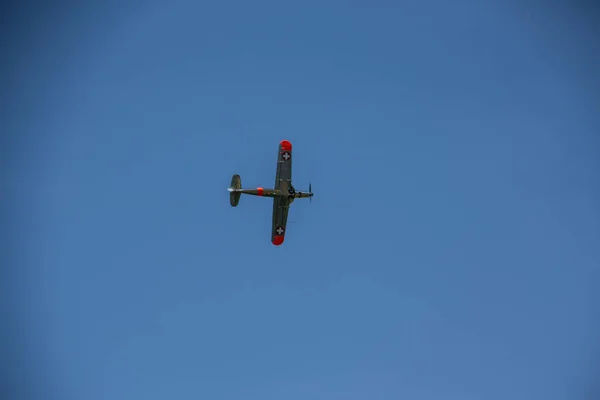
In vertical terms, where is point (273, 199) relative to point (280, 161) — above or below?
below

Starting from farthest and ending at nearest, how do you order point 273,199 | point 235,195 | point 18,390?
point 18,390 < point 273,199 < point 235,195

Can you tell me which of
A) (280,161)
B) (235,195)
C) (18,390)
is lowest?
(18,390)

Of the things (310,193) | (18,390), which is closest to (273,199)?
(310,193)

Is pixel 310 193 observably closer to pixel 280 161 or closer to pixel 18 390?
pixel 280 161

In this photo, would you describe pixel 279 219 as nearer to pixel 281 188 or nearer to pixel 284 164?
pixel 281 188

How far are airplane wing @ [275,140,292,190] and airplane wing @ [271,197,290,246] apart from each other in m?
1.97

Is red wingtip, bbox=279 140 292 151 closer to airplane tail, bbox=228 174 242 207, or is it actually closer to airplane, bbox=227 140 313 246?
airplane, bbox=227 140 313 246

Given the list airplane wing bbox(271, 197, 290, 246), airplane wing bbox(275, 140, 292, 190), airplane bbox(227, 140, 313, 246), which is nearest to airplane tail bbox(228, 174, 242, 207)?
airplane bbox(227, 140, 313, 246)

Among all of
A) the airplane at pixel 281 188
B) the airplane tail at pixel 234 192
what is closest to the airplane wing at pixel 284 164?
the airplane at pixel 281 188

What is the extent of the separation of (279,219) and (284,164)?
261 inches

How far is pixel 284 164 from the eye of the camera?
4550 cm

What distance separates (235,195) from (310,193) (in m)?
7.05

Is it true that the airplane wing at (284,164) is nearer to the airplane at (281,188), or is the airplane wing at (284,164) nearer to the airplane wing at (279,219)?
the airplane at (281,188)

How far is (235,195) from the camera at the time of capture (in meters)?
45.0
